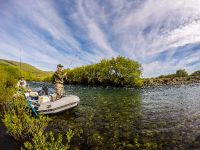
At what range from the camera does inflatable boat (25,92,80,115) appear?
690 inches

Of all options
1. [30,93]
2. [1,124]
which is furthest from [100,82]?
[1,124]

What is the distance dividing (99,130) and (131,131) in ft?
6.44

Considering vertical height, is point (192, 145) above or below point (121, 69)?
below

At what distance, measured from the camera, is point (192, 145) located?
34.7ft

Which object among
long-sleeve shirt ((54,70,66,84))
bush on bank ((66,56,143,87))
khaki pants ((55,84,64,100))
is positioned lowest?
khaki pants ((55,84,64,100))

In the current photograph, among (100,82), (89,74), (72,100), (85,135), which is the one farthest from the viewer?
(89,74)

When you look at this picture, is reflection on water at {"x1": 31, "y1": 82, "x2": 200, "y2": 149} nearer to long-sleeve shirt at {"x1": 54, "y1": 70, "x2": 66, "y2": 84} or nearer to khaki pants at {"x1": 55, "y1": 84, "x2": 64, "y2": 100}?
khaki pants at {"x1": 55, "y1": 84, "x2": 64, "y2": 100}

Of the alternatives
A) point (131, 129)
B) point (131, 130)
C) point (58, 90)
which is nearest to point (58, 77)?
point (58, 90)

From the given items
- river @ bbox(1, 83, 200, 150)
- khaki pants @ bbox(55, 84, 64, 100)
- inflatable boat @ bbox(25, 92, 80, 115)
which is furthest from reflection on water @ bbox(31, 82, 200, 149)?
khaki pants @ bbox(55, 84, 64, 100)

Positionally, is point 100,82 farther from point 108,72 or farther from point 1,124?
point 1,124

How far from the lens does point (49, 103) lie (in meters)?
17.7

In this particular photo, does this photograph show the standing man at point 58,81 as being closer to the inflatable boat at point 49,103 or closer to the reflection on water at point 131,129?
the inflatable boat at point 49,103

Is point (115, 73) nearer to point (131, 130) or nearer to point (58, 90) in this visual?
point (58, 90)

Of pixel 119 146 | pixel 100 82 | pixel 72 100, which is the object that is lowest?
pixel 119 146
